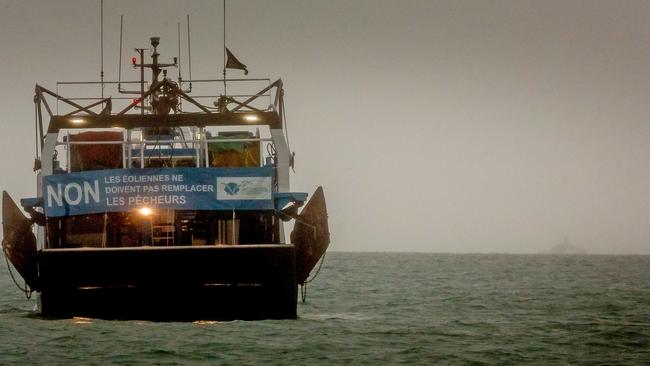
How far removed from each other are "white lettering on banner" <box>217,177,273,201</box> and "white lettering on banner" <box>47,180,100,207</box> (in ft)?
9.57

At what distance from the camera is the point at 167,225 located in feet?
70.5

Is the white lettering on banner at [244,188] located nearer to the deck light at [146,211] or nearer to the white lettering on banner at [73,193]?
the deck light at [146,211]

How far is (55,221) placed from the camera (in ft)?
71.5

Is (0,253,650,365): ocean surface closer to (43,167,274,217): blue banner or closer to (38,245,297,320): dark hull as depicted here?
(38,245,297,320): dark hull

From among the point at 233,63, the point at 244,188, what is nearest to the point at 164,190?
the point at 244,188

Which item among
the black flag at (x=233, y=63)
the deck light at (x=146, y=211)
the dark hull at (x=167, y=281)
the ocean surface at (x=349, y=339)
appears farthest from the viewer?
the black flag at (x=233, y=63)

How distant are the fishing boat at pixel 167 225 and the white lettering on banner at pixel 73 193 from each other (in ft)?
0.08

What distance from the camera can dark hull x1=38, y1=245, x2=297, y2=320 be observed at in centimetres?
1964

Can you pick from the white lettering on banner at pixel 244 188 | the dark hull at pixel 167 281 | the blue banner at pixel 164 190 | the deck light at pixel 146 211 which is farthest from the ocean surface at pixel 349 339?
the white lettering on banner at pixel 244 188

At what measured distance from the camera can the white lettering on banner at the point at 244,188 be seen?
68.8ft

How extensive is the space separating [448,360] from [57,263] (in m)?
8.70

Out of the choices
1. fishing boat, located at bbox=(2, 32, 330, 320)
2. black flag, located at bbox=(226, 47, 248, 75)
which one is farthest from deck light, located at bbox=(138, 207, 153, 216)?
black flag, located at bbox=(226, 47, 248, 75)

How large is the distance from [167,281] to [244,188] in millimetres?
2872

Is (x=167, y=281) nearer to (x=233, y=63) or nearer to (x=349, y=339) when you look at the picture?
(x=349, y=339)
